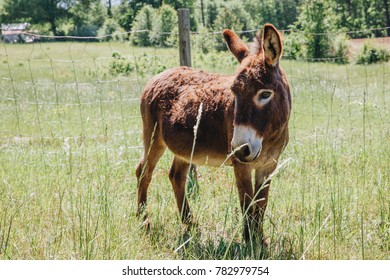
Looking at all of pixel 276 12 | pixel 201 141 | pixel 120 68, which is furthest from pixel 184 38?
pixel 276 12

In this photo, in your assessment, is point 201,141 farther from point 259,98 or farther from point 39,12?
point 39,12

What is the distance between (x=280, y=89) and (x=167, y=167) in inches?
116

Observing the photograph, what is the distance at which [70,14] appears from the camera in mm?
69938

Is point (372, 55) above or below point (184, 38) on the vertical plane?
below

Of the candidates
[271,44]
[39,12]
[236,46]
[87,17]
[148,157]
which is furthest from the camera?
[87,17]

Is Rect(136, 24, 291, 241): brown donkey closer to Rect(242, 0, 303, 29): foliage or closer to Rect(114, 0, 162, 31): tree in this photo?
Rect(114, 0, 162, 31): tree

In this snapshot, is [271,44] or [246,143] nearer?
[246,143]

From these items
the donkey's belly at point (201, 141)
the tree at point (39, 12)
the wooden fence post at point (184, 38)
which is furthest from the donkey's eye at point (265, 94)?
the tree at point (39, 12)

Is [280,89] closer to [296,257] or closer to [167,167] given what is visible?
[296,257]

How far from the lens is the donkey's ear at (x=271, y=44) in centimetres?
310

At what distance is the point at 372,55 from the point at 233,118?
97.9 feet

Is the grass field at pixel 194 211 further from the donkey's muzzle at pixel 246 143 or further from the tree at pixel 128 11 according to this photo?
the tree at pixel 128 11

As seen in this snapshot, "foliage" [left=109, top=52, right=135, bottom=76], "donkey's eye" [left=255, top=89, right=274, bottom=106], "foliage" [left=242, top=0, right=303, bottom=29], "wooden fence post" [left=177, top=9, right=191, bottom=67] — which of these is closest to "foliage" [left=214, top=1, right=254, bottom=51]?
"foliage" [left=242, top=0, right=303, bottom=29]

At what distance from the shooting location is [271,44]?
10.5ft
